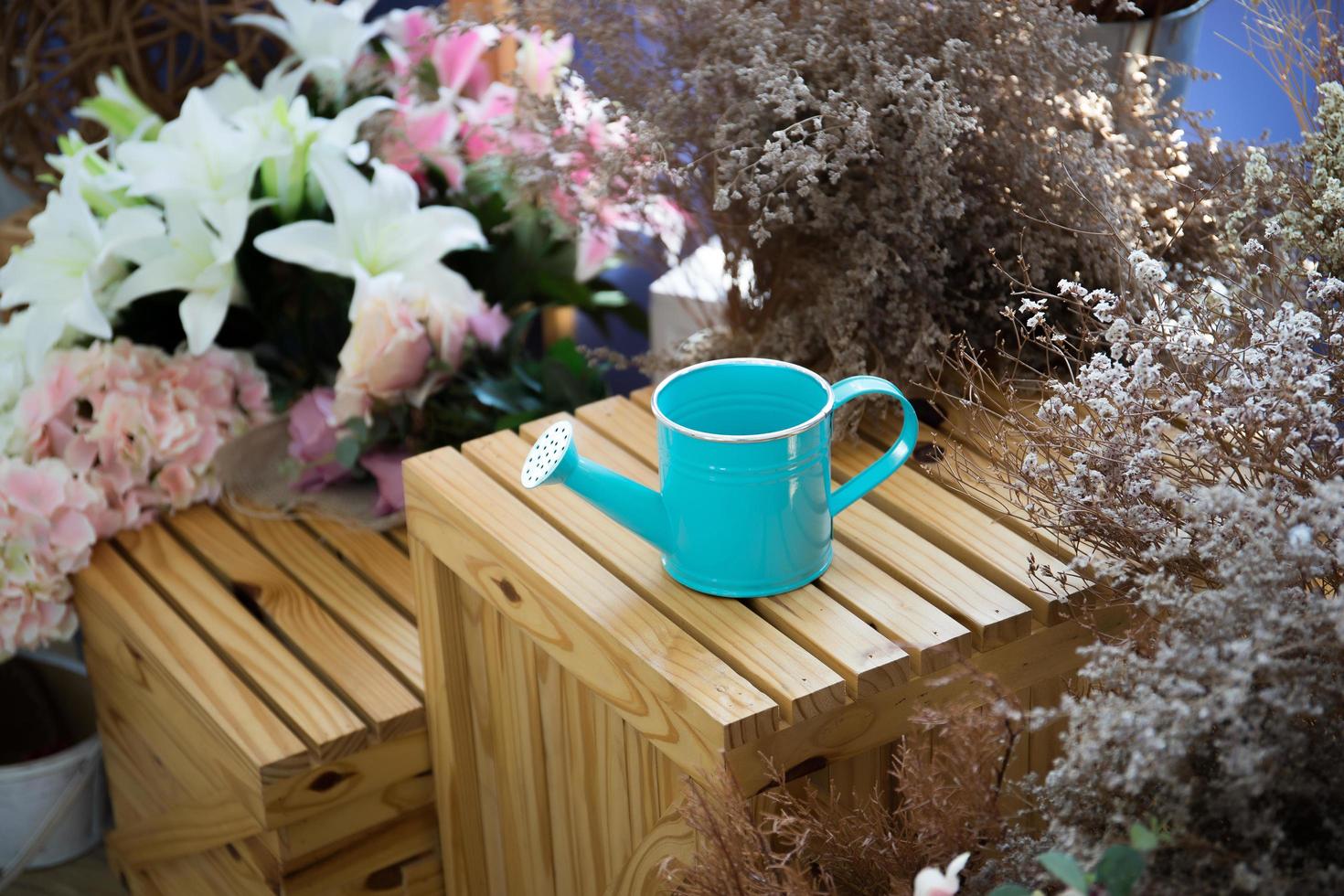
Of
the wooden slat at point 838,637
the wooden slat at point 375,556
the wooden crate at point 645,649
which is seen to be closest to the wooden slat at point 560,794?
the wooden crate at point 645,649

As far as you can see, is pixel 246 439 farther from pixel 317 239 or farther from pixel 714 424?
pixel 714 424

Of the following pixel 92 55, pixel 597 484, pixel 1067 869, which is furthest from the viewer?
pixel 92 55

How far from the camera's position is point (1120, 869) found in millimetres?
565

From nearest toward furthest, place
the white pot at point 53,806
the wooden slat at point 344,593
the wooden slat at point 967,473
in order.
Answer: the wooden slat at point 967,473
the wooden slat at point 344,593
the white pot at point 53,806

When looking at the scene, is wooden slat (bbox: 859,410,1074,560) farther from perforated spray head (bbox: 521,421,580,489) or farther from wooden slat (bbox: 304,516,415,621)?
wooden slat (bbox: 304,516,415,621)

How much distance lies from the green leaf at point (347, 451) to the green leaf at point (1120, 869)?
978 millimetres

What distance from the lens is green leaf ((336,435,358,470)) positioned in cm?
139

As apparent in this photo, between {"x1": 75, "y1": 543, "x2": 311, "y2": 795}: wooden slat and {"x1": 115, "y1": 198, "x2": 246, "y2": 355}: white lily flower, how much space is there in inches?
9.9

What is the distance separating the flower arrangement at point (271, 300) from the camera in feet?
4.39

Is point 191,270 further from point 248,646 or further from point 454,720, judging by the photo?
point 454,720

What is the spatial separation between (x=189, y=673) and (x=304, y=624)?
114 millimetres

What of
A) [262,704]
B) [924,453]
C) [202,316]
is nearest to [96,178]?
[202,316]

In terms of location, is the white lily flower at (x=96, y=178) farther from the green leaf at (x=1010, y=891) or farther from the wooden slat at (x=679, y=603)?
the green leaf at (x=1010, y=891)

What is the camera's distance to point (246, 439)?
1.47 meters
